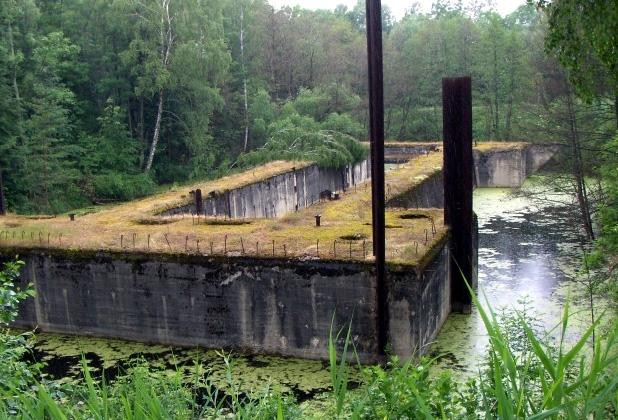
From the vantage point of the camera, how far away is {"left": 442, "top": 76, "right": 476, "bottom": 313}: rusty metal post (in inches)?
515

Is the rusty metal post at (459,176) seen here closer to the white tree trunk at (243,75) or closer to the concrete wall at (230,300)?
the concrete wall at (230,300)

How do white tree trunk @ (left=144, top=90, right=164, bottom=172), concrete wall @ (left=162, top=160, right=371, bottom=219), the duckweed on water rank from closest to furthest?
the duckweed on water < concrete wall @ (left=162, top=160, right=371, bottom=219) < white tree trunk @ (left=144, top=90, right=164, bottom=172)

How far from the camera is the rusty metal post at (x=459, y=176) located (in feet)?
42.9

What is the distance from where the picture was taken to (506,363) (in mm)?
2414

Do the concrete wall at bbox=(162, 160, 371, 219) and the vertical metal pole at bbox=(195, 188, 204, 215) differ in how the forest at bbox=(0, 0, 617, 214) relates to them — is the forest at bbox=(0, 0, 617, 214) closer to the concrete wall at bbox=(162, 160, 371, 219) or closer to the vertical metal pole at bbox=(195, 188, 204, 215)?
the concrete wall at bbox=(162, 160, 371, 219)

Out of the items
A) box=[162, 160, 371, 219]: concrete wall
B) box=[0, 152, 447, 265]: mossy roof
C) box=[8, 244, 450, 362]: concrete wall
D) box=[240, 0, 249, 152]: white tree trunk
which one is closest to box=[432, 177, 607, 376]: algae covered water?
box=[8, 244, 450, 362]: concrete wall

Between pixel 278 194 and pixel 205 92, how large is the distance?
8780 millimetres

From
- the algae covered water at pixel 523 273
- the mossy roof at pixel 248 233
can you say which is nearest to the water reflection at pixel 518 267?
the algae covered water at pixel 523 273

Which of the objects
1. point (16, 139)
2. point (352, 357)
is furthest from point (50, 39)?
point (352, 357)

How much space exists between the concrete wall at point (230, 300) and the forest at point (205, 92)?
9715 millimetres

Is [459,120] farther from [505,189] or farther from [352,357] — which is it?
[505,189]

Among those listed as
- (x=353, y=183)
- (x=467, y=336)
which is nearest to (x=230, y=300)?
(x=467, y=336)

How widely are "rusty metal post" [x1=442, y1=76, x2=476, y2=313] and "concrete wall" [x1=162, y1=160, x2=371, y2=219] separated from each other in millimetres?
7480

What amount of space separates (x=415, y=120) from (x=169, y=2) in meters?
19.5
